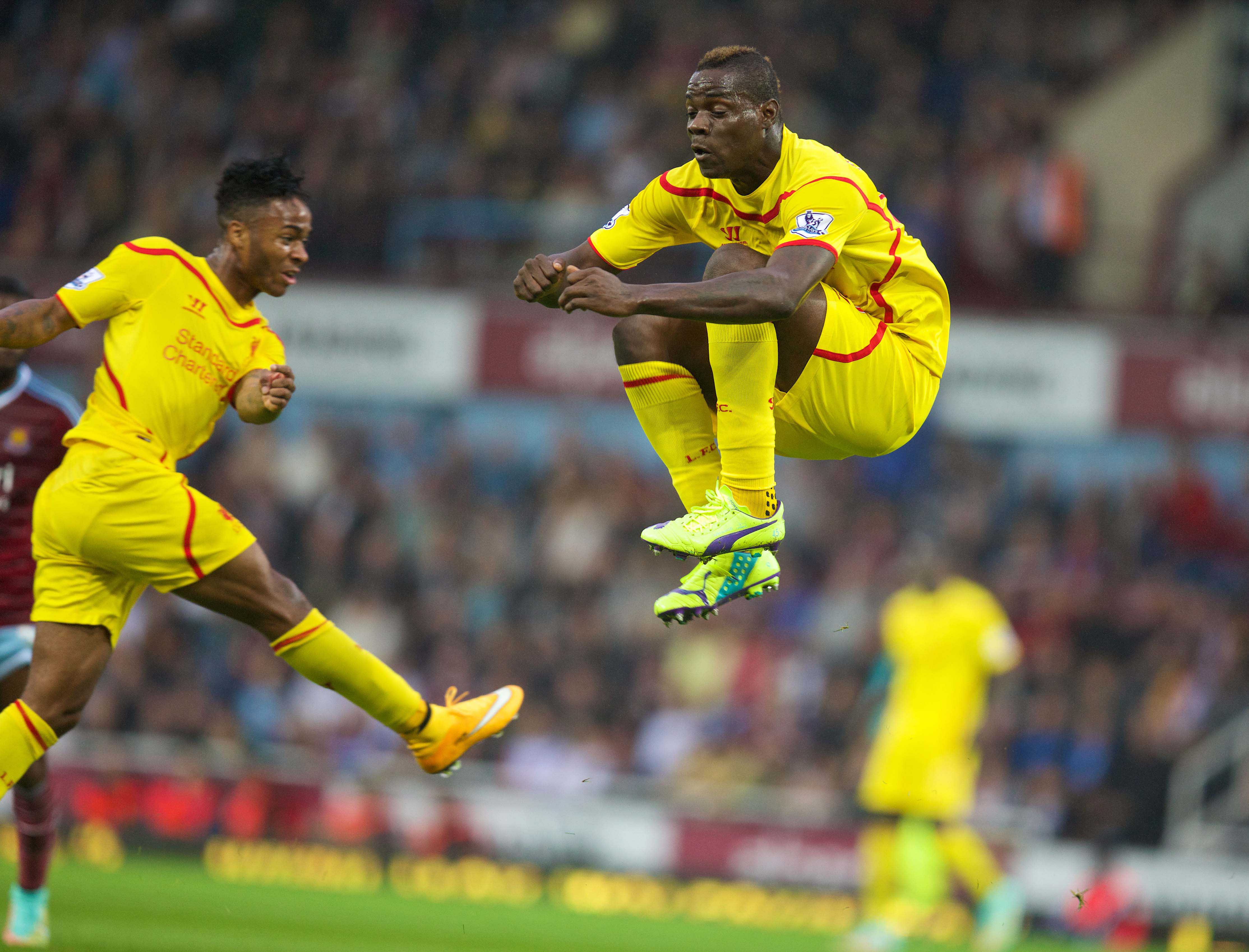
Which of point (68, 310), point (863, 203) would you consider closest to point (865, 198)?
point (863, 203)

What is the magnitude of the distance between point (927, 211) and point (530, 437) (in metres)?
4.35

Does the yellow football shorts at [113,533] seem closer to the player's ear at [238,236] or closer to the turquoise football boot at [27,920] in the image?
the player's ear at [238,236]

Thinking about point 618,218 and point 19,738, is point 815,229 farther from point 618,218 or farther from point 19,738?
point 19,738

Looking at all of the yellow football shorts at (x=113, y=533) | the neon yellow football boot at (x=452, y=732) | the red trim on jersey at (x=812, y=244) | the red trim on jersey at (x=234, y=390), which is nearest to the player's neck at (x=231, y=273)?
the red trim on jersey at (x=234, y=390)

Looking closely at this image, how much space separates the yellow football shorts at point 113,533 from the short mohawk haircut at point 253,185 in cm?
91

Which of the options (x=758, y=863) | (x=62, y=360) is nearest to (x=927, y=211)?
(x=758, y=863)

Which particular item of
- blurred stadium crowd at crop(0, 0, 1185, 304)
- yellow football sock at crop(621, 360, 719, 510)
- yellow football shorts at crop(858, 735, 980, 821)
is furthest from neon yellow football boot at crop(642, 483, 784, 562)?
blurred stadium crowd at crop(0, 0, 1185, 304)

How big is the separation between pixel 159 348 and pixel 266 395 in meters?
0.49

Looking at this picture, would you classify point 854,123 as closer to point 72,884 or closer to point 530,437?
point 530,437

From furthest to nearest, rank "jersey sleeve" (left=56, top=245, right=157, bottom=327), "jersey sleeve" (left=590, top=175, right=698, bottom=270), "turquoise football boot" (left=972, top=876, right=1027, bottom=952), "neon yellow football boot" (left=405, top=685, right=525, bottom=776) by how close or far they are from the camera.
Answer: "turquoise football boot" (left=972, top=876, right=1027, bottom=952)
"neon yellow football boot" (left=405, top=685, right=525, bottom=776)
"jersey sleeve" (left=590, top=175, right=698, bottom=270)
"jersey sleeve" (left=56, top=245, right=157, bottom=327)

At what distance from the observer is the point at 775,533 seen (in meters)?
5.13

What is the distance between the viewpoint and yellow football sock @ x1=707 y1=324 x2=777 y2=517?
194 inches

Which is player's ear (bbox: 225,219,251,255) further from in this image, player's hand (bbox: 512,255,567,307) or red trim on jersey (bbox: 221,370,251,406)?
player's hand (bbox: 512,255,567,307)

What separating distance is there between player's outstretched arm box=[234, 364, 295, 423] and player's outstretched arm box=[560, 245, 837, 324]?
109 cm
